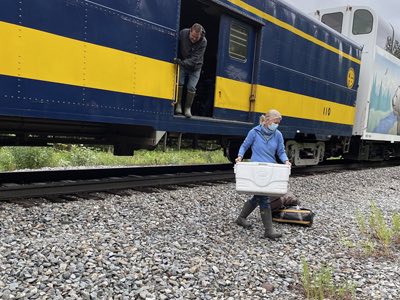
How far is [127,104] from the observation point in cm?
581

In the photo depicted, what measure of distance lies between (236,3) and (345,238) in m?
4.40

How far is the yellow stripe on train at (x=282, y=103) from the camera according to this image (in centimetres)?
756

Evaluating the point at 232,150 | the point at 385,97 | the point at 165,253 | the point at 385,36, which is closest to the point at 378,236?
the point at 165,253

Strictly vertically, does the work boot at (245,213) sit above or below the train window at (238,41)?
below

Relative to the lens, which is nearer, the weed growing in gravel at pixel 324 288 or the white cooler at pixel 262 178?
the weed growing in gravel at pixel 324 288

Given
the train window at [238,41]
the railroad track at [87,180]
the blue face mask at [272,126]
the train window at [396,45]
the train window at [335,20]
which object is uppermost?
the train window at [335,20]

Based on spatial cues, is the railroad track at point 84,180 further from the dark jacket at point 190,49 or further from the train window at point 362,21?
the train window at point 362,21

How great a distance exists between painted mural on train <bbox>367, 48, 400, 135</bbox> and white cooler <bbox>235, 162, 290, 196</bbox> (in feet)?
31.6

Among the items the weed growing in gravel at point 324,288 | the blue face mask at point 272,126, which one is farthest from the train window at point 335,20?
the weed growing in gravel at point 324,288

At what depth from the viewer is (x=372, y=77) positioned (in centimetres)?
1288

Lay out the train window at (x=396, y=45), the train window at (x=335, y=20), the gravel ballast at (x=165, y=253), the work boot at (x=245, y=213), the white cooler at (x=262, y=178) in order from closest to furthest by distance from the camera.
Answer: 1. the gravel ballast at (x=165, y=253)
2. the white cooler at (x=262, y=178)
3. the work boot at (x=245, y=213)
4. the train window at (x=335, y=20)
5. the train window at (x=396, y=45)

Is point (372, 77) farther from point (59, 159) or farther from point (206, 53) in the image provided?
point (59, 159)

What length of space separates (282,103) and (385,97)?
6632 millimetres

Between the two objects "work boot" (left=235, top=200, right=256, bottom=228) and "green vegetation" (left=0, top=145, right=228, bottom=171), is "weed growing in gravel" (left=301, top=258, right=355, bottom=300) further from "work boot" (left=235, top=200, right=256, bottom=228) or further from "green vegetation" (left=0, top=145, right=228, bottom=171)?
"green vegetation" (left=0, top=145, right=228, bottom=171)
